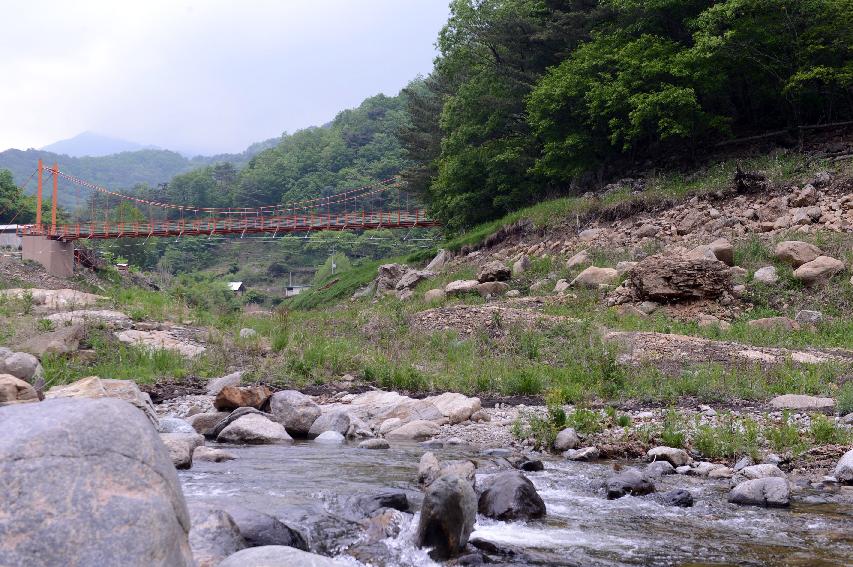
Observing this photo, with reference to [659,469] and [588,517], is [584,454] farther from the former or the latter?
[588,517]

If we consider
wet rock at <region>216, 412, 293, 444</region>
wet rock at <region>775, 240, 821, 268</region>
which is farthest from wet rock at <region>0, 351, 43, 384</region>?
wet rock at <region>775, 240, 821, 268</region>

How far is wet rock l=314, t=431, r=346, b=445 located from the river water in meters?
1.35

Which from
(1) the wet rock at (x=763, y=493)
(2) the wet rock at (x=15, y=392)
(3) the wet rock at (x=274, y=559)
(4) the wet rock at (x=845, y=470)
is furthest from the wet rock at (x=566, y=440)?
(2) the wet rock at (x=15, y=392)

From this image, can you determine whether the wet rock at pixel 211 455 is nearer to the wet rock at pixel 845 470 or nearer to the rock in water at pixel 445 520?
the rock in water at pixel 445 520

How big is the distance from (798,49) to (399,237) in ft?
174

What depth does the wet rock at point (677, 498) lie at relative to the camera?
621cm

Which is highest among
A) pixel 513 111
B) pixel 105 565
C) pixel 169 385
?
pixel 513 111

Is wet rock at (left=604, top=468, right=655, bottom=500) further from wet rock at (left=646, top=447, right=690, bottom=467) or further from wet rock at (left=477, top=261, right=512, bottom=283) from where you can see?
wet rock at (left=477, top=261, right=512, bottom=283)

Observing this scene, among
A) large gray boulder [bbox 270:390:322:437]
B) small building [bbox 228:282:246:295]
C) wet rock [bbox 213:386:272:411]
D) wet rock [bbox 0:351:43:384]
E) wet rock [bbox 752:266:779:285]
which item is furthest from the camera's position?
small building [bbox 228:282:246:295]

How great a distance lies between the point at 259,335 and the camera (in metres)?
15.8

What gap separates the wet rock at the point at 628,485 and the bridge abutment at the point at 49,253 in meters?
42.4

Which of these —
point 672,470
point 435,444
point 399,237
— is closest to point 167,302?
point 435,444

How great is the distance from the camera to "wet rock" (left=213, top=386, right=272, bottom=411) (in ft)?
34.3

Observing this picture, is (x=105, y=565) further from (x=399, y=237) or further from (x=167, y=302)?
(x=399, y=237)
